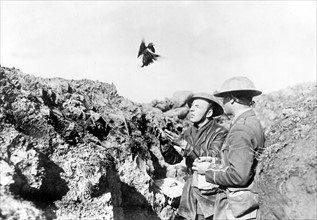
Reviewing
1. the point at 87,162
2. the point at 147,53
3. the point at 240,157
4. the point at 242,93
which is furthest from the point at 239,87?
the point at 147,53

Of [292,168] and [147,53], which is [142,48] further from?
[292,168]

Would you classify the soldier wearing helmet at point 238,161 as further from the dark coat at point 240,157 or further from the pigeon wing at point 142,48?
the pigeon wing at point 142,48

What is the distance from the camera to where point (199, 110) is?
4.29 meters

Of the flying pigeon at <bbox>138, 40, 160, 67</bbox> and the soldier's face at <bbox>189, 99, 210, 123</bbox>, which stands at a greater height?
the flying pigeon at <bbox>138, 40, 160, 67</bbox>

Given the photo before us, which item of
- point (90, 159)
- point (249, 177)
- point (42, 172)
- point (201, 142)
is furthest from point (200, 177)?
point (42, 172)

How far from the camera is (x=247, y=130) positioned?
3305 millimetres

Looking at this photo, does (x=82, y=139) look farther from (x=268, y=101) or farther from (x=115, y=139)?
(x=268, y=101)

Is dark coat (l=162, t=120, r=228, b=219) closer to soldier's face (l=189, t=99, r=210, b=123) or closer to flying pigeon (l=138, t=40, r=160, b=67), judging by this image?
soldier's face (l=189, t=99, r=210, b=123)

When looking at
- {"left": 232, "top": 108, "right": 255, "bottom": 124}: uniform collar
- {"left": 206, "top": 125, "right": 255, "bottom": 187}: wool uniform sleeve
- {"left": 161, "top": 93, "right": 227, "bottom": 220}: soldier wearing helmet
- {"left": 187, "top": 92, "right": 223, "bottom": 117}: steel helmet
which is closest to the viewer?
{"left": 206, "top": 125, "right": 255, "bottom": 187}: wool uniform sleeve

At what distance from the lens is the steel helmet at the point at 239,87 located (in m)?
3.53

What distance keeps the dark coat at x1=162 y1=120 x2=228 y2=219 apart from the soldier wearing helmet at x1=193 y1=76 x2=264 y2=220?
27 cm

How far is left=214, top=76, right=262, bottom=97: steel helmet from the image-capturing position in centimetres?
353

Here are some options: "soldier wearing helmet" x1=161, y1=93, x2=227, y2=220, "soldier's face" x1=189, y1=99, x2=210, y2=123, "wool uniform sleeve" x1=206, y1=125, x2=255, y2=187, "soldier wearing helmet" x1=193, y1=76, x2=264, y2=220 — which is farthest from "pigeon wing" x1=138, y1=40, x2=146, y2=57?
"wool uniform sleeve" x1=206, y1=125, x2=255, y2=187

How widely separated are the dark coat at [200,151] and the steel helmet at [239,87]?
0.61m
